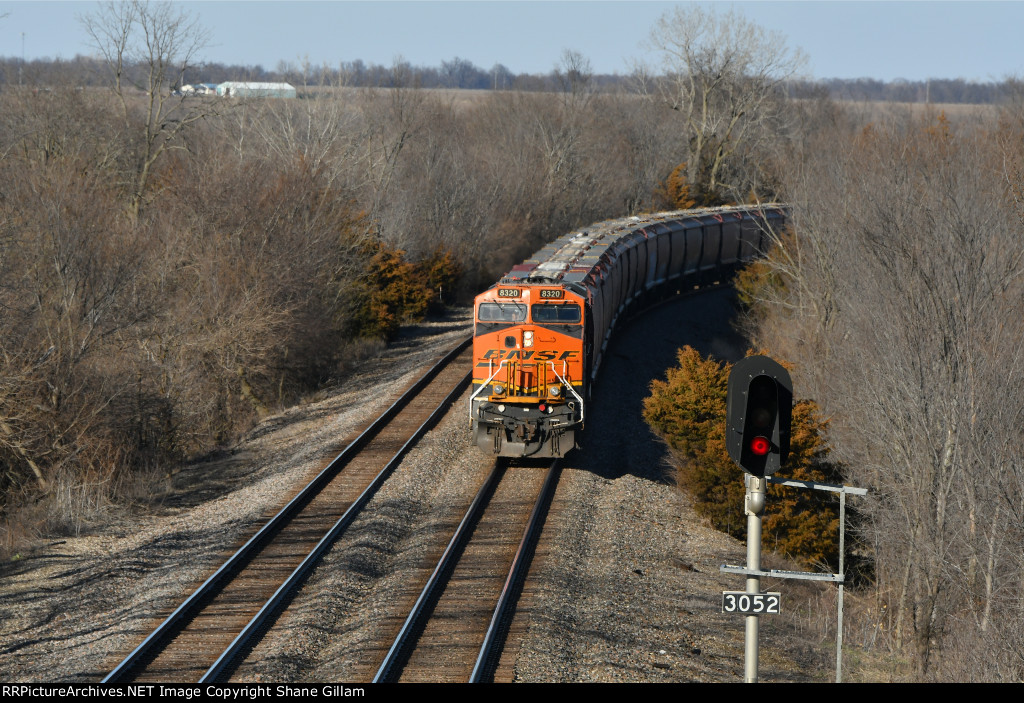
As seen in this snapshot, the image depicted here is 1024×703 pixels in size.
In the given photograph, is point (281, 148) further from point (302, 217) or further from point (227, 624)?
point (227, 624)

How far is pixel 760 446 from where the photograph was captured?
6238 millimetres

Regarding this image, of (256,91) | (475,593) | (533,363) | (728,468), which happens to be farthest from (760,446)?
(256,91)

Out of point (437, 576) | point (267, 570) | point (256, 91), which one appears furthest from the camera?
point (256, 91)

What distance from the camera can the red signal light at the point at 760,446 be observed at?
6234 mm

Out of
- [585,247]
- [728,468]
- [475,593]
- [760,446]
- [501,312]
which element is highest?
[585,247]

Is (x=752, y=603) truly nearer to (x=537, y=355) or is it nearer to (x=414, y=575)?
(x=414, y=575)

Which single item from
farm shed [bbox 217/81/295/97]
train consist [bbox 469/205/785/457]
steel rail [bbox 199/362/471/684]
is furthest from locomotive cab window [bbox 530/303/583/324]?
farm shed [bbox 217/81/295/97]

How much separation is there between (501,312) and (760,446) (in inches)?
576

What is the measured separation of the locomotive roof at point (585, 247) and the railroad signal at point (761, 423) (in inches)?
602

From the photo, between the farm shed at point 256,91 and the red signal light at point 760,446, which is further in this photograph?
the farm shed at point 256,91

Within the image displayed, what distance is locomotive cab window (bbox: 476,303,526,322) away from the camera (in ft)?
67.4

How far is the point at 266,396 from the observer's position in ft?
105

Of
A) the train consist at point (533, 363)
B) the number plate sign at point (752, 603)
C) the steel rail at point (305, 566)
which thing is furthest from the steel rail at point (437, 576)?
the number plate sign at point (752, 603)

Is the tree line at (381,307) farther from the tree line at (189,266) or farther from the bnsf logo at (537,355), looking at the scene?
the bnsf logo at (537,355)
